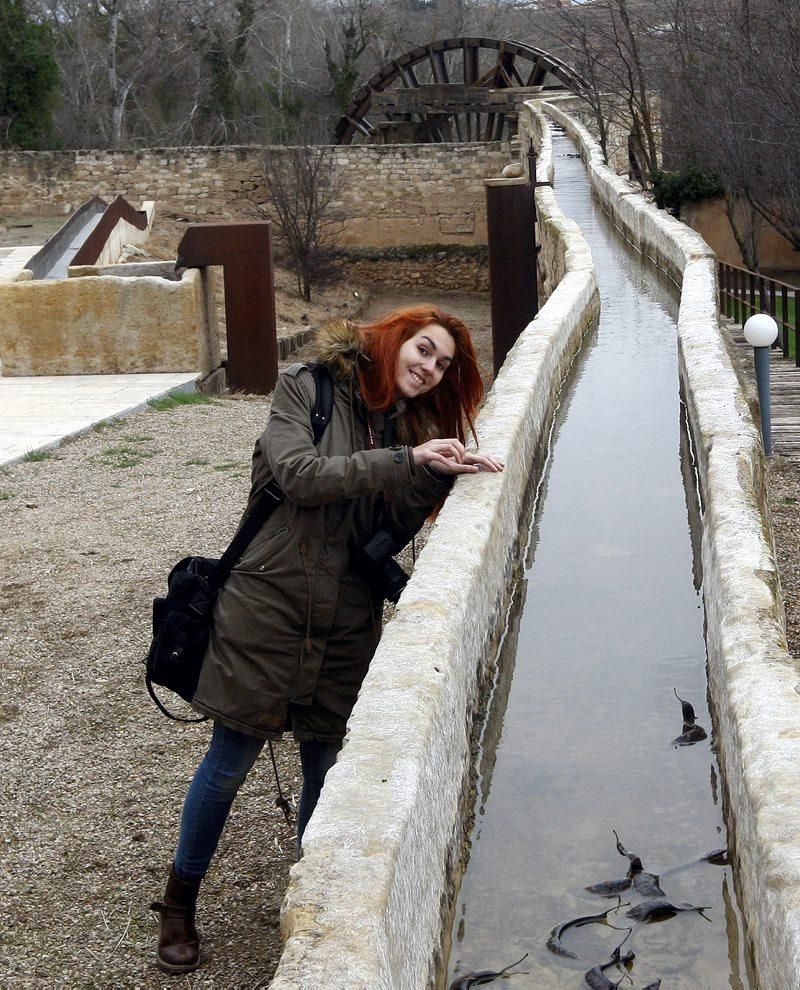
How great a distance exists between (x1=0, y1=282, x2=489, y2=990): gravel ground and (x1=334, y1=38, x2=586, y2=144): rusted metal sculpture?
81.1 feet

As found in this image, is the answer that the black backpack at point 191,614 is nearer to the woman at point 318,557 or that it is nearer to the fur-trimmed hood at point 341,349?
the woman at point 318,557

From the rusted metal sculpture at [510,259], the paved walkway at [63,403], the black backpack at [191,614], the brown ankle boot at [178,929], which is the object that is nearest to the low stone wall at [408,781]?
the black backpack at [191,614]

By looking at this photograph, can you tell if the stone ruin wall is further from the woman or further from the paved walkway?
the woman

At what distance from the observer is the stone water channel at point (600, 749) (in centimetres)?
262

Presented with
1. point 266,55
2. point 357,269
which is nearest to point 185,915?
point 357,269

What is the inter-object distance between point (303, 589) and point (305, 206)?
25258mm

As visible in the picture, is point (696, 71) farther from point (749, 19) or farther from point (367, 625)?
point (367, 625)

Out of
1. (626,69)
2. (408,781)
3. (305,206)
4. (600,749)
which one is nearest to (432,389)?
(600,749)

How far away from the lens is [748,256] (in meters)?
20.9

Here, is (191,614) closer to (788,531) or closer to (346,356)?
(346,356)

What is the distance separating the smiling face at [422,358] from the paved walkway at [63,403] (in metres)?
5.99

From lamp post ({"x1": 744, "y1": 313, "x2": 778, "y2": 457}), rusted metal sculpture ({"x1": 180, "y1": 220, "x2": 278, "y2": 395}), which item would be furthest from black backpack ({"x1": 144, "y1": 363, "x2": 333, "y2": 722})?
rusted metal sculpture ({"x1": 180, "y1": 220, "x2": 278, "y2": 395})

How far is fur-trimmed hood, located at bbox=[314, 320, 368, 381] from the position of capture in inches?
119

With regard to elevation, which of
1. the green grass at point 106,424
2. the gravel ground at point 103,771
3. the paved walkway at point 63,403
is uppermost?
the paved walkway at point 63,403
